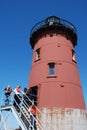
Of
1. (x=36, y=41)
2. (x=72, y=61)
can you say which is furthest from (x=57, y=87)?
(x=36, y=41)

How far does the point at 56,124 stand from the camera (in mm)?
15938

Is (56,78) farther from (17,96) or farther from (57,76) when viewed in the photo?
(17,96)

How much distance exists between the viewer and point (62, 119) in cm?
1608

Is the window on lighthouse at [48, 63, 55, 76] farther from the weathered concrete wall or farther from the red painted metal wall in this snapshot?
the weathered concrete wall

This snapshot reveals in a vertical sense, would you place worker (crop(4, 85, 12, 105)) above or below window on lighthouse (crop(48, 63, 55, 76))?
below

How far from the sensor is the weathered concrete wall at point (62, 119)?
15.9 m

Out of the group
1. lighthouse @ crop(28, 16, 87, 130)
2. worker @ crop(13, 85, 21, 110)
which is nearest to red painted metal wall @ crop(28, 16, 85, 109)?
lighthouse @ crop(28, 16, 87, 130)

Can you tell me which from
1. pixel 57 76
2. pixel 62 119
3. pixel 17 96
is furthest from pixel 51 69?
pixel 62 119

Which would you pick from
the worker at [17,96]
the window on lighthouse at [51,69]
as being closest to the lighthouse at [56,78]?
the window on lighthouse at [51,69]

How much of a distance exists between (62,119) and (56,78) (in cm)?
377

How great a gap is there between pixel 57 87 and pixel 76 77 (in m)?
2.61

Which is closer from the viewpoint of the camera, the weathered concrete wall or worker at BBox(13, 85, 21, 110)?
the weathered concrete wall

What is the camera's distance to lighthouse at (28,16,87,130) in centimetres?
1628

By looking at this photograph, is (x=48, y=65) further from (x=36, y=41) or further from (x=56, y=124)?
(x=56, y=124)
